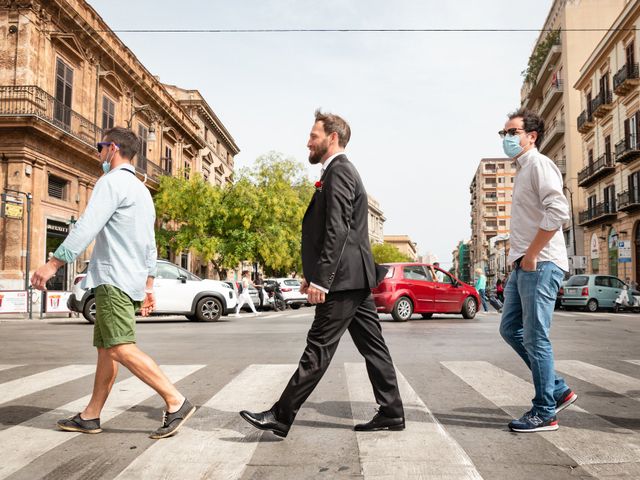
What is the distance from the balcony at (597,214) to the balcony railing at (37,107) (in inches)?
1102

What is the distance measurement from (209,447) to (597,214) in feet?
122

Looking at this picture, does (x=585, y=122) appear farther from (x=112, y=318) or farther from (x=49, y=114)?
(x=112, y=318)

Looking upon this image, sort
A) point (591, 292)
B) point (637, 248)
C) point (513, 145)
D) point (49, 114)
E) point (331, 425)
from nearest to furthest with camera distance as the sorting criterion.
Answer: point (331, 425) → point (513, 145) → point (49, 114) → point (591, 292) → point (637, 248)

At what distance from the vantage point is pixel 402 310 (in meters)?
15.0

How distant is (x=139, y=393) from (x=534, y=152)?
3517mm

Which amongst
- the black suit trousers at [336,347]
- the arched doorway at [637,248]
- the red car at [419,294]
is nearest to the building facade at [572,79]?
the arched doorway at [637,248]

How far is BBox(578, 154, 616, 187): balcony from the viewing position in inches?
1358

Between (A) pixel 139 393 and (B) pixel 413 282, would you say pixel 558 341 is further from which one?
(A) pixel 139 393

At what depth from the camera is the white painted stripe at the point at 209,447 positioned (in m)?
2.83

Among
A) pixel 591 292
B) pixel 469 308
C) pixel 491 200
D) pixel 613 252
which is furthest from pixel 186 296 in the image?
pixel 491 200

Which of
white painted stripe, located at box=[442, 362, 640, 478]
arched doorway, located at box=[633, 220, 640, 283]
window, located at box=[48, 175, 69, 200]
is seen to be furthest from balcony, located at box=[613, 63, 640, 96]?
white painted stripe, located at box=[442, 362, 640, 478]

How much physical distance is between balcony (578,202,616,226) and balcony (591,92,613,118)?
17.7 feet

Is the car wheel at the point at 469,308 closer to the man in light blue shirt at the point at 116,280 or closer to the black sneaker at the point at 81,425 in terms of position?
the man in light blue shirt at the point at 116,280

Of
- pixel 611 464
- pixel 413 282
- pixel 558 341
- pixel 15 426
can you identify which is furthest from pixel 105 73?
pixel 611 464
